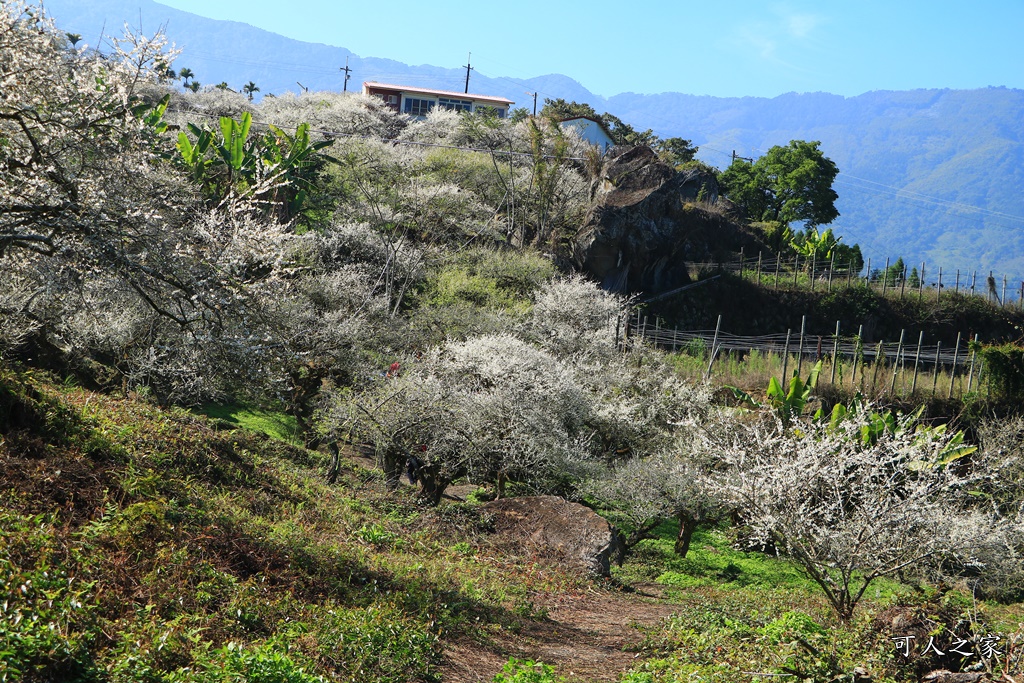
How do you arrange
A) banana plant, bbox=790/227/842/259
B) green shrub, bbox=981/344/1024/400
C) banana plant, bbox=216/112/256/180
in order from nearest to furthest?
banana plant, bbox=216/112/256/180 < green shrub, bbox=981/344/1024/400 < banana plant, bbox=790/227/842/259

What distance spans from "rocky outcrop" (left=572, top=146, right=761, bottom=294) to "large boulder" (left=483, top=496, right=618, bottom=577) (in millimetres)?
22033

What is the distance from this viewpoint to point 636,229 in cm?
3656

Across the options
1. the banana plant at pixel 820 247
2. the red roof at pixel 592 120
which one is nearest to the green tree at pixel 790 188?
the red roof at pixel 592 120

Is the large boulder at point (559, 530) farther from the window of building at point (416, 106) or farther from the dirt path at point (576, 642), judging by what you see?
the window of building at point (416, 106)

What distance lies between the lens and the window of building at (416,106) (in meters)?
68.2

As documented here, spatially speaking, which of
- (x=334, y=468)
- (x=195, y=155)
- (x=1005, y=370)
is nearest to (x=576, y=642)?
(x=334, y=468)

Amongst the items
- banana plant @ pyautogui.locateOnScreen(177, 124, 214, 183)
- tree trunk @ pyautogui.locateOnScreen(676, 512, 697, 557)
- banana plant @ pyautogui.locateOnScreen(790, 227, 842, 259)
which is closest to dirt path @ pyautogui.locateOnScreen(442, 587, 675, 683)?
tree trunk @ pyautogui.locateOnScreen(676, 512, 697, 557)

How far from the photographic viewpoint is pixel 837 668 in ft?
22.2

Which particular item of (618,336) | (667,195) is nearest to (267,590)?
(618,336)

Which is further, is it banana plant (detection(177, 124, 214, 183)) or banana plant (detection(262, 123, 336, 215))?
banana plant (detection(262, 123, 336, 215))

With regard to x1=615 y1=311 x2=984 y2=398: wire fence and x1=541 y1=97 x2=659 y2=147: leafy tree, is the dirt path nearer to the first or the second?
x1=615 y1=311 x2=984 y2=398: wire fence

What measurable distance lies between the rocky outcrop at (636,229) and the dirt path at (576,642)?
24818mm

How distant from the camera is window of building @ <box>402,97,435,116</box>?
6819cm

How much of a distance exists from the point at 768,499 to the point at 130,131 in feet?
29.5
